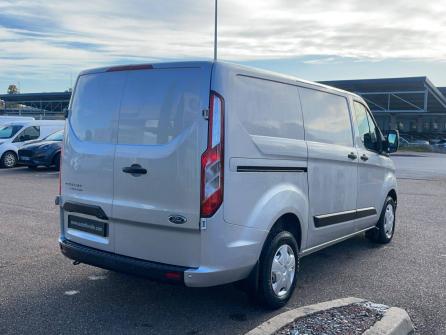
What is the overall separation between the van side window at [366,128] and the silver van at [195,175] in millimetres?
1313

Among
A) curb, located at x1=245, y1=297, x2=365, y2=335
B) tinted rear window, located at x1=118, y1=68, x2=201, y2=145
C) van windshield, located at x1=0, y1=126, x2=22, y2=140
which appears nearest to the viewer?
curb, located at x1=245, y1=297, x2=365, y2=335

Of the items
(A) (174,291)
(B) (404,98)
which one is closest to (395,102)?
(B) (404,98)

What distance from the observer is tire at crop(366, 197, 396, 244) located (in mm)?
7215

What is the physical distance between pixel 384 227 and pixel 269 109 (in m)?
3.50

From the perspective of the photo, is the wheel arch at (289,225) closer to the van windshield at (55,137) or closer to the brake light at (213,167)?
the brake light at (213,167)

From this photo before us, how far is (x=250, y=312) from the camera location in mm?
4555

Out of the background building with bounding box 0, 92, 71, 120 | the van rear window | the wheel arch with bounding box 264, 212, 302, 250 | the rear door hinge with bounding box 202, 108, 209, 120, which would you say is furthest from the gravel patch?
the background building with bounding box 0, 92, 71, 120

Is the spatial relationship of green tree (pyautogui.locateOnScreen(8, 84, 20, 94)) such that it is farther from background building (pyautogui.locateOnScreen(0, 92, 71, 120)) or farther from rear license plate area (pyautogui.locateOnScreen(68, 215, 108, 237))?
rear license plate area (pyautogui.locateOnScreen(68, 215, 108, 237))

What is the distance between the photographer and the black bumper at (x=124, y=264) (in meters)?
4.07

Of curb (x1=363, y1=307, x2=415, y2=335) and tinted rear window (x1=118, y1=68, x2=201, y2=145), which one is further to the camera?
tinted rear window (x1=118, y1=68, x2=201, y2=145)

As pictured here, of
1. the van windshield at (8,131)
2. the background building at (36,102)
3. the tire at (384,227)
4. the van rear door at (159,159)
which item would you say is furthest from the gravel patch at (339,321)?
the background building at (36,102)

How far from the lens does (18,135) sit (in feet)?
63.4

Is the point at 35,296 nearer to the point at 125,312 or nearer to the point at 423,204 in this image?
the point at 125,312

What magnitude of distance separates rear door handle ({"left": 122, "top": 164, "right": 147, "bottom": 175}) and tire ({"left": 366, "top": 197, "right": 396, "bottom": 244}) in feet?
13.5
